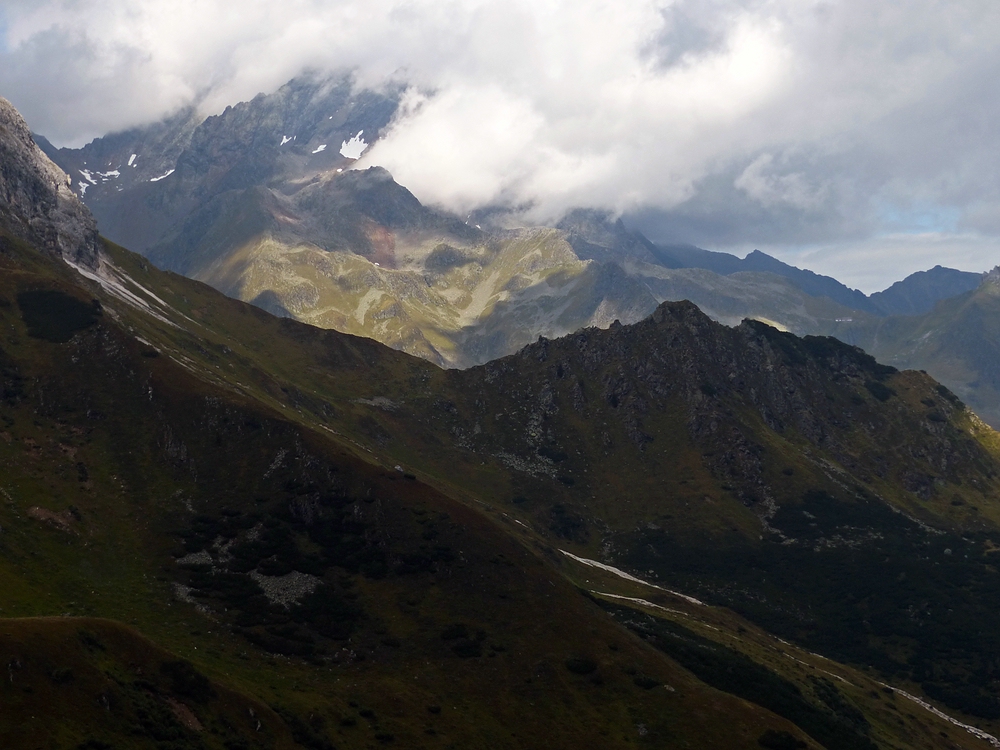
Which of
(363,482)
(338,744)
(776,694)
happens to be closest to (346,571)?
(363,482)

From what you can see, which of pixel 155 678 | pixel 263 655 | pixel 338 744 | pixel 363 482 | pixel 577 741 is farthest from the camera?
pixel 363 482

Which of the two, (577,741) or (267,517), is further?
(267,517)

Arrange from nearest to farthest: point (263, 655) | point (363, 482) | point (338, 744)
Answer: point (338, 744) < point (263, 655) < point (363, 482)

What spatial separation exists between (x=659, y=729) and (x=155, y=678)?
73107mm

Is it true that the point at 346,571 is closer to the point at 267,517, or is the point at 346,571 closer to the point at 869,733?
the point at 267,517

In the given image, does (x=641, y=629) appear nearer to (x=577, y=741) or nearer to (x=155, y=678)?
(x=577, y=741)

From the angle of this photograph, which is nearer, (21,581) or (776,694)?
(21,581)

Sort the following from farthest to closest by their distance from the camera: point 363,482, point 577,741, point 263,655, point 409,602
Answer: point 363,482
point 409,602
point 263,655
point 577,741

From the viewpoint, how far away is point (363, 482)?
632 feet

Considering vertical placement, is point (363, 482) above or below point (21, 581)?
above

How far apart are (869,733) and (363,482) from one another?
118m

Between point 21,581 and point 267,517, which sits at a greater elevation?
point 267,517

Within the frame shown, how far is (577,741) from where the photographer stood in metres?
126

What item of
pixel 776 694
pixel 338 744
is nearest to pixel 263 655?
→ pixel 338 744
